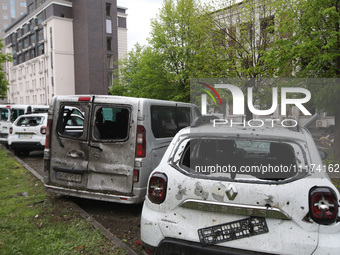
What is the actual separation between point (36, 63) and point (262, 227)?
67.4 meters

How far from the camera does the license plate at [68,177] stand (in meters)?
5.22

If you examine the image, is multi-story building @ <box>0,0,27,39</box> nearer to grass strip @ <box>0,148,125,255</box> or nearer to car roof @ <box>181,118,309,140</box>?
grass strip @ <box>0,148,125,255</box>

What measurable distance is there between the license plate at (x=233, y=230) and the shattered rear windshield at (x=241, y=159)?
417mm

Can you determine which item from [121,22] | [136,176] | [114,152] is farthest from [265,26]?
[121,22]

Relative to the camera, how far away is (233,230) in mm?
2564

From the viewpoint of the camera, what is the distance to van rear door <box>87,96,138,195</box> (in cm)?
492

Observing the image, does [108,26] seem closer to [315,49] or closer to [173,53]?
[173,53]

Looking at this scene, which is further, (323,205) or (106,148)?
(106,148)

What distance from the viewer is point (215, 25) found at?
1366 cm

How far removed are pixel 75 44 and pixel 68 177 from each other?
53406mm

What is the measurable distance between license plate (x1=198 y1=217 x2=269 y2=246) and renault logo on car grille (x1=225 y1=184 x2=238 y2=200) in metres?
0.22

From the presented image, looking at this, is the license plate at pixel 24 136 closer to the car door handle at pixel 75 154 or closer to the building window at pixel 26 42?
the car door handle at pixel 75 154

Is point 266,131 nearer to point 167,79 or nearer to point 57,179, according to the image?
point 57,179

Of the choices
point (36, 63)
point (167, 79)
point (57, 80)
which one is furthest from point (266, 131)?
point (36, 63)
